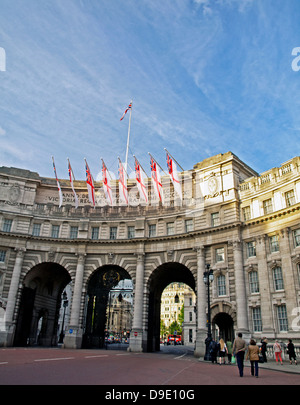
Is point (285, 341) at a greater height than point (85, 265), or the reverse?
point (85, 265)

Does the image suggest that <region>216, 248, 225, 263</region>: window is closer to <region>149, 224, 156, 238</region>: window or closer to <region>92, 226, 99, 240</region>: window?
<region>149, 224, 156, 238</region>: window

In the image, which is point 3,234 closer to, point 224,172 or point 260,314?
Answer: point 224,172

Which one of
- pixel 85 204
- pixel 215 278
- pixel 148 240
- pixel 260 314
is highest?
pixel 85 204

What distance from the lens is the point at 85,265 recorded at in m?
43.2

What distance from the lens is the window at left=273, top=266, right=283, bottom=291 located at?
31422 millimetres

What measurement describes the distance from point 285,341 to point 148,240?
18888mm

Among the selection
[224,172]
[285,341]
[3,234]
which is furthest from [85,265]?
[285,341]

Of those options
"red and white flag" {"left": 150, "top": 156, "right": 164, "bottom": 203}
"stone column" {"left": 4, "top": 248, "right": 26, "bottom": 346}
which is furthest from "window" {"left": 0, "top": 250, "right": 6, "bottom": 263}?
"red and white flag" {"left": 150, "top": 156, "right": 164, "bottom": 203}

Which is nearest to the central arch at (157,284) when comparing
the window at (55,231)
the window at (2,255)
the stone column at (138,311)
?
the stone column at (138,311)

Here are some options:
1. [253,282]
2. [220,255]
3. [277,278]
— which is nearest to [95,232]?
[220,255]

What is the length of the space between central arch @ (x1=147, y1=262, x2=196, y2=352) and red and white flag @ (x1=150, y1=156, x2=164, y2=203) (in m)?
8.55
